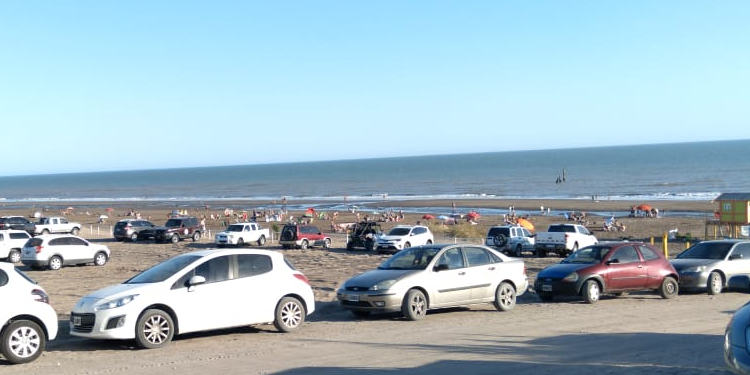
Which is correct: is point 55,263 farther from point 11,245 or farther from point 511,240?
point 511,240

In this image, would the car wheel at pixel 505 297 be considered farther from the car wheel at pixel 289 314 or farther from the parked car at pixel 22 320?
the parked car at pixel 22 320

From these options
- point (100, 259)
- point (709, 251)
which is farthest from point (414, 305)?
point (100, 259)

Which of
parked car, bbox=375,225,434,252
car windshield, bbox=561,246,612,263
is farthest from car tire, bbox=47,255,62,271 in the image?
car windshield, bbox=561,246,612,263

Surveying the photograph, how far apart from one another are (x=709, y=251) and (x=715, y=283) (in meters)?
1.33

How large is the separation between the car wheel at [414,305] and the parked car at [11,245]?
75.1 feet

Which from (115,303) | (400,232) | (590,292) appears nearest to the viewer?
(115,303)

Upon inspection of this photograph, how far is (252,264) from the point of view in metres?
12.8

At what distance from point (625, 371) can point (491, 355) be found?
1.86 metres

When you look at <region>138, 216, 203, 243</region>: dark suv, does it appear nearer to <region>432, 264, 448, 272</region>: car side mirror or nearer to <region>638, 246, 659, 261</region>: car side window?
<region>638, 246, 659, 261</region>: car side window

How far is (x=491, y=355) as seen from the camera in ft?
34.2

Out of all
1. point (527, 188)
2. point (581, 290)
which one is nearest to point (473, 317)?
point (581, 290)

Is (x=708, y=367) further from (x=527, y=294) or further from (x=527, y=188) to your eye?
(x=527, y=188)

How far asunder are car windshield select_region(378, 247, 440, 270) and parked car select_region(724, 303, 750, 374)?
7.80 m

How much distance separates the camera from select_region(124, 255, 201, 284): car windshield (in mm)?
12016
